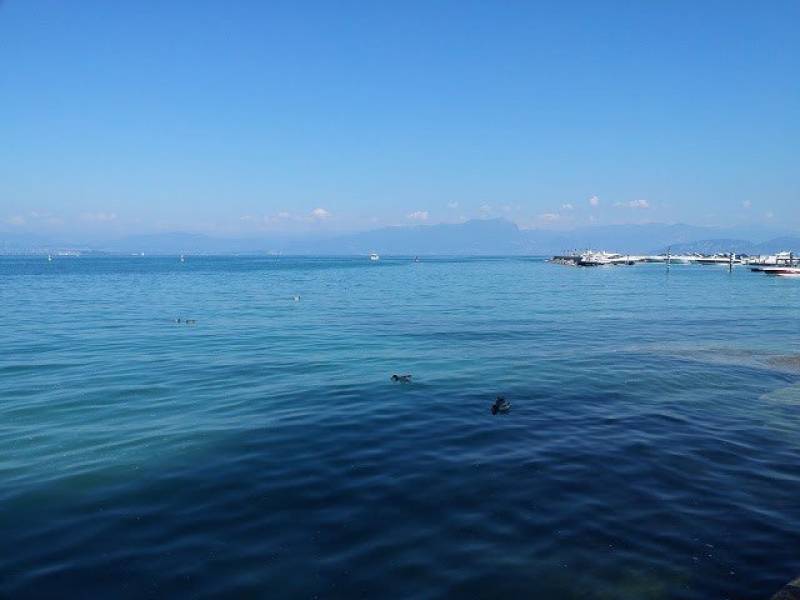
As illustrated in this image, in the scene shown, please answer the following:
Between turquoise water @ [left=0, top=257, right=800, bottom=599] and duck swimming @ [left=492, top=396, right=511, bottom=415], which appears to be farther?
duck swimming @ [left=492, top=396, right=511, bottom=415]

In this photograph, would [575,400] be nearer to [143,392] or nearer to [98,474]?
[98,474]

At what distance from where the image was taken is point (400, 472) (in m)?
12.0

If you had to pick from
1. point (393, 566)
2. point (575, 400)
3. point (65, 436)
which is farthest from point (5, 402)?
point (575, 400)

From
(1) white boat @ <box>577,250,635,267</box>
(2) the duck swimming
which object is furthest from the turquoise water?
(1) white boat @ <box>577,250,635,267</box>

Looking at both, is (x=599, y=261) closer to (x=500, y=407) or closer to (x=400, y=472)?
(x=500, y=407)

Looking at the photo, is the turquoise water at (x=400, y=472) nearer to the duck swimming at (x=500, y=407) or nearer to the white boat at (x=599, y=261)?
the duck swimming at (x=500, y=407)

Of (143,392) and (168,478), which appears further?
(143,392)

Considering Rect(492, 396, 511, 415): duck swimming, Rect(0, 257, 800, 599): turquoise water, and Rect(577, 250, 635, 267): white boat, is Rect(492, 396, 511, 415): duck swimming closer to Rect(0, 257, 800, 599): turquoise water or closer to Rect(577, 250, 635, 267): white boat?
Rect(0, 257, 800, 599): turquoise water

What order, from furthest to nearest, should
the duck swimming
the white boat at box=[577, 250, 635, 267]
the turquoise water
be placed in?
the white boat at box=[577, 250, 635, 267]
the duck swimming
the turquoise water

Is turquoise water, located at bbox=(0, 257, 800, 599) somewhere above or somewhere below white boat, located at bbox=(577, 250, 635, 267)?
below

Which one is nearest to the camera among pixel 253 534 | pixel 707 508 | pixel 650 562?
pixel 650 562

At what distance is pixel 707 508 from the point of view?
33.1 feet

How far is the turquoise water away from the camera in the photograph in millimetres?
8164

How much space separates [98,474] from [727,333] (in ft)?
118
